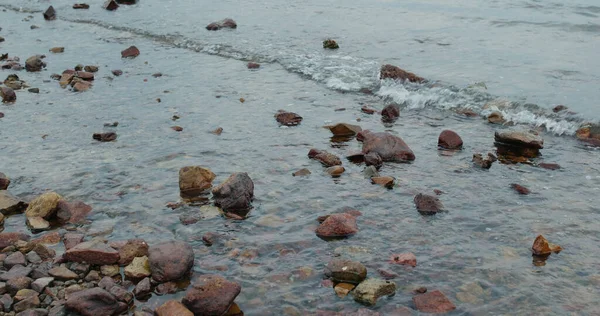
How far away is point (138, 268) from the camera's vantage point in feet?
19.0

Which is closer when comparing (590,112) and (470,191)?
(470,191)

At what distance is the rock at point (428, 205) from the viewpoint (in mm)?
7043

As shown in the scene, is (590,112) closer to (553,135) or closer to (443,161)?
(553,135)

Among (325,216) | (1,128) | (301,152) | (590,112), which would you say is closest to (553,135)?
(590,112)

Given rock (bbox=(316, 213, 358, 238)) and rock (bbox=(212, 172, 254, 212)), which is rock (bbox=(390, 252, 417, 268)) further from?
rock (bbox=(212, 172, 254, 212))

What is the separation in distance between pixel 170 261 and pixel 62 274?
3.33ft

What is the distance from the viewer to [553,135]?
1022cm

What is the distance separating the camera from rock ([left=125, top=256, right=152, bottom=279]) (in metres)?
5.71

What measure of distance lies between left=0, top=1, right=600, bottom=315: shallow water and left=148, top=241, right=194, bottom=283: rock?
26cm

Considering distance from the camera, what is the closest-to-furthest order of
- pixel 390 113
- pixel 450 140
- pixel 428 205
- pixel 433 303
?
pixel 433 303, pixel 428 205, pixel 450 140, pixel 390 113

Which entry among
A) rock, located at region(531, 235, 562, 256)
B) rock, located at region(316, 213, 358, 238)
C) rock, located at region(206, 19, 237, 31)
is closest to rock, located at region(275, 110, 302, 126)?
rock, located at region(316, 213, 358, 238)

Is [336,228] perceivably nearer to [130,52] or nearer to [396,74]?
[396,74]

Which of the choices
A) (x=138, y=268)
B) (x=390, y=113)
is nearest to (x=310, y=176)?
(x=138, y=268)

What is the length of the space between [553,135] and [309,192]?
499cm
